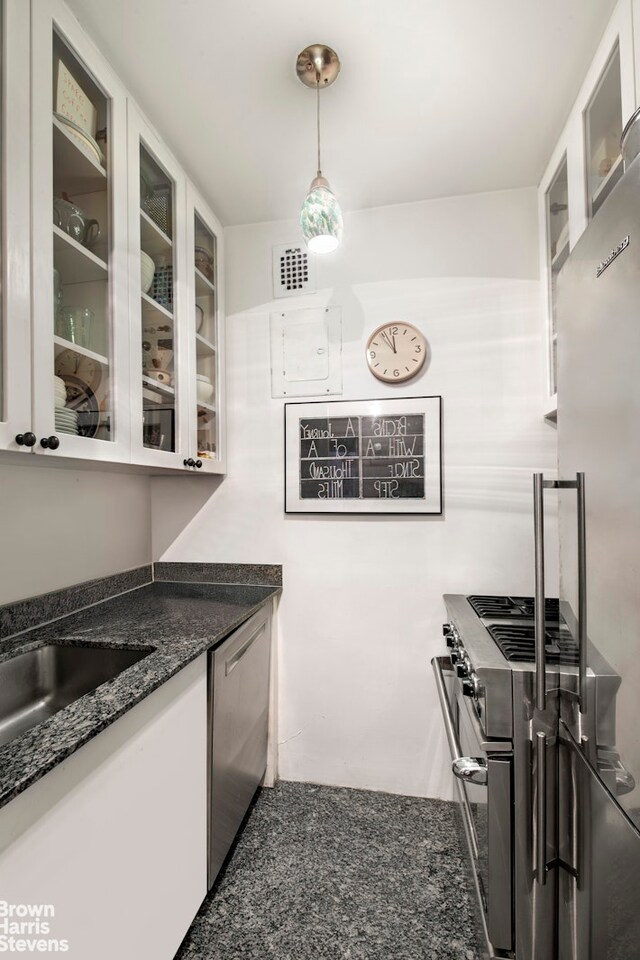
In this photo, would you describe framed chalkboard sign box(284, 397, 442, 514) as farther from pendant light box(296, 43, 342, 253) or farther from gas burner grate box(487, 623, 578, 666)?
pendant light box(296, 43, 342, 253)

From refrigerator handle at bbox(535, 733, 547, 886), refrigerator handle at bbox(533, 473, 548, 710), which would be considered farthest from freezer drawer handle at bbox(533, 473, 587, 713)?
refrigerator handle at bbox(535, 733, 547, 886)

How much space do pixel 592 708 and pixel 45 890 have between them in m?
0.99

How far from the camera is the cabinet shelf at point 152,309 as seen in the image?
1.46 metres

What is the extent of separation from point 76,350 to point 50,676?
95 centimetres

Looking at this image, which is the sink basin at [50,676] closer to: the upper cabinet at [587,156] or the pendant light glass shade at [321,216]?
the pendant light glass shade at [321,216]

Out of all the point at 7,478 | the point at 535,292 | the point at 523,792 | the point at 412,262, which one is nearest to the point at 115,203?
the point at 7,478

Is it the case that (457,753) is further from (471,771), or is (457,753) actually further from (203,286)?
(203,286)

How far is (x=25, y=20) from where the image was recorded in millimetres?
982

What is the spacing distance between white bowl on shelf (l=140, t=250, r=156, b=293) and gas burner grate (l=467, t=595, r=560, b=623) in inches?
62.7

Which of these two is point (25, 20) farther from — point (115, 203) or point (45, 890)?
point (45, 890)

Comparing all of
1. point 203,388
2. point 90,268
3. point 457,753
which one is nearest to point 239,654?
point 457,753

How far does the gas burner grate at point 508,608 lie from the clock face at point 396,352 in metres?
0.97

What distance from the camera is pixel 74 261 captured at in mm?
1169

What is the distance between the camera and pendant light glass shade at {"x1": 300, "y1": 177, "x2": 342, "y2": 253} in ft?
4.38
